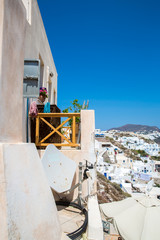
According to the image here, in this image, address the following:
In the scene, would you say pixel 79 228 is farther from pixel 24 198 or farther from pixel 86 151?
pixel 86 151

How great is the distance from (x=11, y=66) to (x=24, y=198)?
2038 mm

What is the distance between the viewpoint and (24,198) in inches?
102

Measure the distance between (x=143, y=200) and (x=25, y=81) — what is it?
285 inches

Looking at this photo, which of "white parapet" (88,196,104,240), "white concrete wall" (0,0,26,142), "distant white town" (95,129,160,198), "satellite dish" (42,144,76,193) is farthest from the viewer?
"distant white town" (95,129,160,198)

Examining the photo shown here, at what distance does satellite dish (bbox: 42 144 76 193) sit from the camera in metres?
4.43

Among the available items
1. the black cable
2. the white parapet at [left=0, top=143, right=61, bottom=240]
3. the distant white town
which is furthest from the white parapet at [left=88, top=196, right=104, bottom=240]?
the distant white town

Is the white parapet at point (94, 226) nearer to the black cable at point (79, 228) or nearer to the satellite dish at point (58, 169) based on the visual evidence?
the black cable at point (79, 228)

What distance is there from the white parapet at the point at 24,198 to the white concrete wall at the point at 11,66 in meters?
0.33

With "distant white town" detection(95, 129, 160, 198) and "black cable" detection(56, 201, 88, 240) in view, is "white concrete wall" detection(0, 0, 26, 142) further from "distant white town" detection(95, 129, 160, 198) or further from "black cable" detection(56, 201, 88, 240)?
"distant white town" detection(95, 129, 160, 198)

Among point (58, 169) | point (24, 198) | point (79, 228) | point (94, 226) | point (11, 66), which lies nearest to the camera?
point (24, 198)

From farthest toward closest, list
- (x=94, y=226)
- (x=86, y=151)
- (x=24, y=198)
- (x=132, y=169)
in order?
(x=132, y=169) < (x=86, y=151) < (x=94, y=226) < (x=24, y=198)

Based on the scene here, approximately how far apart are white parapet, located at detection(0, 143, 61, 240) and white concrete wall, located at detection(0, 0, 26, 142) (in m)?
0.33

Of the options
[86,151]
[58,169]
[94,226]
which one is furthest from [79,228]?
[86,151]

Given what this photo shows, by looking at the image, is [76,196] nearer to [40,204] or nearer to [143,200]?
[40,204]
